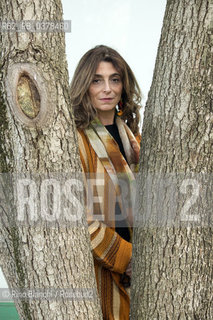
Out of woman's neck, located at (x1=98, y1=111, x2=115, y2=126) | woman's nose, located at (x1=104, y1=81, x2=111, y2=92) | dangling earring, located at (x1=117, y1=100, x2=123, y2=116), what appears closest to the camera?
woman's nose, located at (x1=104, y1=81, x2=111, y2=92)

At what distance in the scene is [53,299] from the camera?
147cm

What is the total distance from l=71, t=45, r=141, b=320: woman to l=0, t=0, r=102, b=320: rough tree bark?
0.55 metres

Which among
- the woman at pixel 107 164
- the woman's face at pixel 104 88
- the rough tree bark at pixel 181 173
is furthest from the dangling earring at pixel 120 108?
the rough tree bark at pixel 181 173

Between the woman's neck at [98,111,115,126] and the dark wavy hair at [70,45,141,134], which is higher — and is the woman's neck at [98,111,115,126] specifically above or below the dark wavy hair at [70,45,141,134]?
below

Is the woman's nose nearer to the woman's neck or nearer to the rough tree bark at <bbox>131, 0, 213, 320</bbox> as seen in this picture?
the woman's neck

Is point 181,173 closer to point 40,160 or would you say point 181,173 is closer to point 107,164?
point 40,160

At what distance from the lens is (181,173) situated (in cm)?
157

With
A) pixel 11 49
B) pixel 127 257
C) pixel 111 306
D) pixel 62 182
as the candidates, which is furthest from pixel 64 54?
pixel 111 306

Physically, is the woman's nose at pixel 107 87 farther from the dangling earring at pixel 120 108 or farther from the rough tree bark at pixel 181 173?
the rough tree bark at pixel 181 173

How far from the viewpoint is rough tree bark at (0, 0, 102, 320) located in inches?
55.9

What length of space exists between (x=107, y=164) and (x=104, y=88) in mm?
411

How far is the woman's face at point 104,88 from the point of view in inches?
89.4

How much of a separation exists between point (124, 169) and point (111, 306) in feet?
2.32

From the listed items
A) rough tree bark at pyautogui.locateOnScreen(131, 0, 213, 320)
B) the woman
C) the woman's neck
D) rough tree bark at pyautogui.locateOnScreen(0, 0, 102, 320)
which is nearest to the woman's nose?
the woman
